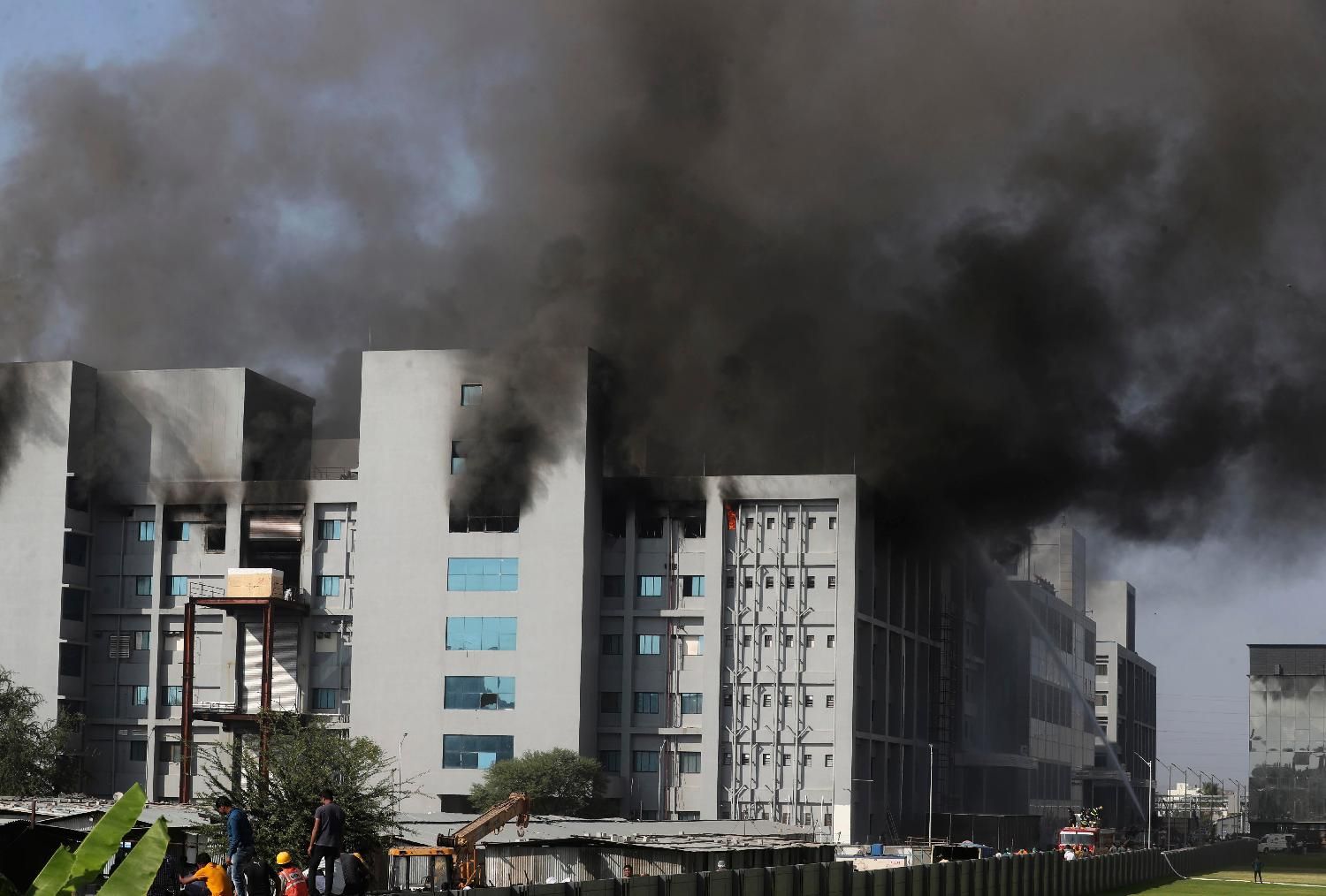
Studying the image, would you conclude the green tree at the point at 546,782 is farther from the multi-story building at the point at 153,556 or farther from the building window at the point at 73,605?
the building window at the point at 73,605

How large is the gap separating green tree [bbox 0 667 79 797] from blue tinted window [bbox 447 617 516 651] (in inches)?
908

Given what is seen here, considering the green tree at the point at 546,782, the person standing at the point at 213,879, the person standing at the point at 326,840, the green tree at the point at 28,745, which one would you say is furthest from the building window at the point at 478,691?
the person standing at the point at 213,879

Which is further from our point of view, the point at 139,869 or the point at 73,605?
the point at 73,605

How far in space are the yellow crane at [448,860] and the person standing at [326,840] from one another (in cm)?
1206

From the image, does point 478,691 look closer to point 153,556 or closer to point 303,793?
point 153,556

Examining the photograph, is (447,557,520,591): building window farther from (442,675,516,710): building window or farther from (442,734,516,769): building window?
(442,734,516,769): building window

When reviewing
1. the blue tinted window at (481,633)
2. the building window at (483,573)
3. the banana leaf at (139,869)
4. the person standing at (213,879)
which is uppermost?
the building window at (483,573)

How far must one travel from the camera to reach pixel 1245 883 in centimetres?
7825

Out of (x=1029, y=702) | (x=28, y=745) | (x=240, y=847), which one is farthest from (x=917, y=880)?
(x=1029, y=702)

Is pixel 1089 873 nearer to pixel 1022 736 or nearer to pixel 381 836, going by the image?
pixel 381 836

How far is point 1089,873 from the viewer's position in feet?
213

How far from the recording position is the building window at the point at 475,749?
351 feet

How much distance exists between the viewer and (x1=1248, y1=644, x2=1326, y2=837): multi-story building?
178 m

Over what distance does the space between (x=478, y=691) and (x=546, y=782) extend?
9.71 metres
